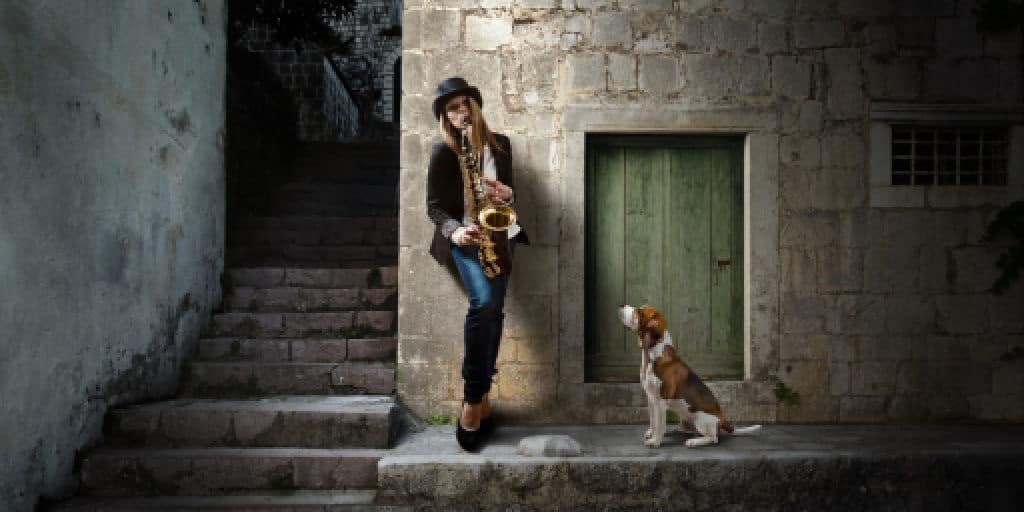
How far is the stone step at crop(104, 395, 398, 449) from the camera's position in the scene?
13.1 ft

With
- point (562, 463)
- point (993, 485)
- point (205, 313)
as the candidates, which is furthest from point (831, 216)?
point (205, 313)

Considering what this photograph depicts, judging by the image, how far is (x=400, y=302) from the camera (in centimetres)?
467

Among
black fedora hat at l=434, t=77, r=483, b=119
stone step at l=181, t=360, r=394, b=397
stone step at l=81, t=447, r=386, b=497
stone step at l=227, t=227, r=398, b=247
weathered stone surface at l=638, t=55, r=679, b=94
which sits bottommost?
stone step at l=81, t=447, r=386, b=497

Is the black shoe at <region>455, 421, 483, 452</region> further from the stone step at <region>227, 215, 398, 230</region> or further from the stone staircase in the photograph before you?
the stone step at <region>227, 215, 398, 230</region>

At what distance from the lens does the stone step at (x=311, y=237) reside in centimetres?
641

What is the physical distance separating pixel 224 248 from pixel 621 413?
12.4 ft

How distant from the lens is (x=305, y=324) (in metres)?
5.17

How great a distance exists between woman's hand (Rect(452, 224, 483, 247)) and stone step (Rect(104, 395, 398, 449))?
1253mm

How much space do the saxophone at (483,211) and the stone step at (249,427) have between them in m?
1.20

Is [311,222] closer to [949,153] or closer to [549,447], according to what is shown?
[549,447]

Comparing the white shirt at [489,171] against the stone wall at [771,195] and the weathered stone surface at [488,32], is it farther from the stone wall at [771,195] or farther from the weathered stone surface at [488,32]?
the weathered stone surface at [488,32]

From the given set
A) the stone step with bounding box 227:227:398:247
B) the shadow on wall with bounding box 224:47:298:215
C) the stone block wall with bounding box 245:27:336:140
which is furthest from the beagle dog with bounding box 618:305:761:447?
the stone block wall with bounding box 245:27:336:140

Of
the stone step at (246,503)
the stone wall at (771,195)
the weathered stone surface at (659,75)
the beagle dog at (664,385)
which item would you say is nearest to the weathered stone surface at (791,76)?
the stone wall at (771,195)

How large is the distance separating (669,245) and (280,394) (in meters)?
3.16
